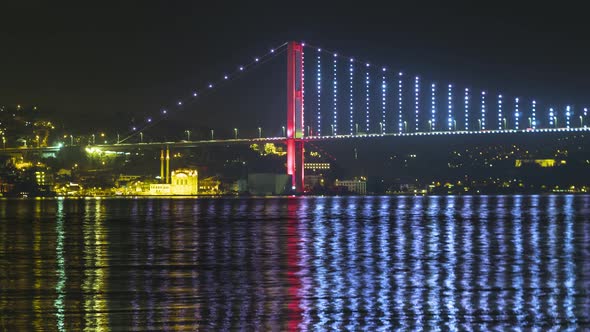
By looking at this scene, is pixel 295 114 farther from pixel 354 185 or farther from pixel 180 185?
pixel 354 185

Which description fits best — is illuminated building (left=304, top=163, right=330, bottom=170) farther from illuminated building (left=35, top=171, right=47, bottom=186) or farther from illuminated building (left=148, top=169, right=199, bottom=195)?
illuminated building (left=35, top=171, right=47, bottom=186)

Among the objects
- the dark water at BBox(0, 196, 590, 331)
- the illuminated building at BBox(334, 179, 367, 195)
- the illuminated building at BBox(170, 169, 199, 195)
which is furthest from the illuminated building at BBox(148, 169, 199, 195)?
the dark water at BBox(0, 196, 590, 331)

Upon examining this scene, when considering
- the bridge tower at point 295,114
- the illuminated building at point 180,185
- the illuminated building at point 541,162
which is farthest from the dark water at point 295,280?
the illuminated building at point 541,162

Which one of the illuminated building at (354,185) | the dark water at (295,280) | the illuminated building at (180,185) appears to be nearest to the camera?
the dark water at (295,280)

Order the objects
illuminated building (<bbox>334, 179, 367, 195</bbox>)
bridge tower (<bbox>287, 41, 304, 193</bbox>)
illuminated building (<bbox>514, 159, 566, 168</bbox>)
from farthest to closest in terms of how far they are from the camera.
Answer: illuminated building (<bbox>334, 179, 367, 195</bbox>)
illuminated building (<bbox>514, 159, 566, 168</bbox>)
bridge tower (<bbox>287, 41, 304, 193</bbox>)

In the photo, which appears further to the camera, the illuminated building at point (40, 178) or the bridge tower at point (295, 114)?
the illuminated building at point (40, 178)

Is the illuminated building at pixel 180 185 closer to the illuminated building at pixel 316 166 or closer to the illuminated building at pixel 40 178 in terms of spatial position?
the illuminated building at pixel 40 178

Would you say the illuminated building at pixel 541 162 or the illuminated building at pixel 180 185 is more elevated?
the illuminated building at pixel 541 162
